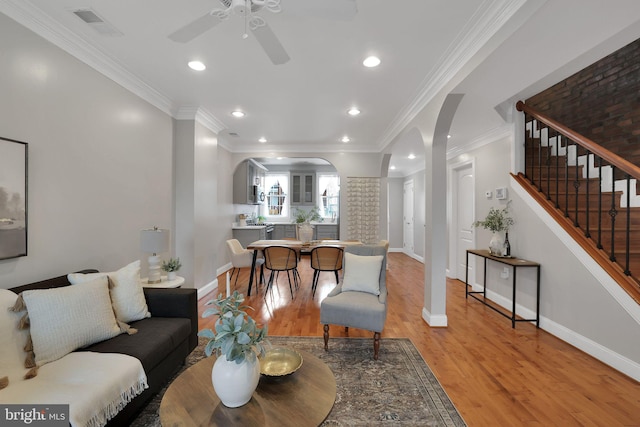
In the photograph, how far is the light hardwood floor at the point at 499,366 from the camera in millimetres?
1848

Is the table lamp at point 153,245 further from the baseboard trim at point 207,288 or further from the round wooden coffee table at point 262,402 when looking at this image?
the round wooden coffee table at point 262,402

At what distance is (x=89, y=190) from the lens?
8.18 feet

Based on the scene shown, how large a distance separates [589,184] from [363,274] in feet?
9.91

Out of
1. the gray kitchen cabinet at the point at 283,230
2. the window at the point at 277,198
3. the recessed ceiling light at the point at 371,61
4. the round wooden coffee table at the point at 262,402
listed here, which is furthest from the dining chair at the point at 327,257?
the window at the point at 277,198

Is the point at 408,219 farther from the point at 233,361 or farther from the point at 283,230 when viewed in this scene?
the point at 233,361

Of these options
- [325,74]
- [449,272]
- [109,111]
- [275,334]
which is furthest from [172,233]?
[449,272]

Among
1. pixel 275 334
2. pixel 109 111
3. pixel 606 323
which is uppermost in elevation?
pixel 109 111

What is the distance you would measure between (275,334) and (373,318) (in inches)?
44.8

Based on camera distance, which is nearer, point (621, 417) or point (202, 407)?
point (202, 407)

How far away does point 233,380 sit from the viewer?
3.99 ft

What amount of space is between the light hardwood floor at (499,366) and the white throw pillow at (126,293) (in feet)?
3.65

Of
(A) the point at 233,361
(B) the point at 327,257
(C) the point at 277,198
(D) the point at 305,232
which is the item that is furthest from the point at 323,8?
(C) the point at 277,198

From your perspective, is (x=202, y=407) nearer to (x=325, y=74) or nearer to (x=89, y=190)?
(x=89, y=190)

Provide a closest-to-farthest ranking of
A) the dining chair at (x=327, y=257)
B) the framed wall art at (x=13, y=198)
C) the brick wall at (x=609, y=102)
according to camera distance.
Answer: the framed wall art at (x=13, y=198)
the brick wall at (x=609, y=102)
the dining chair at (x=327, y=257)
